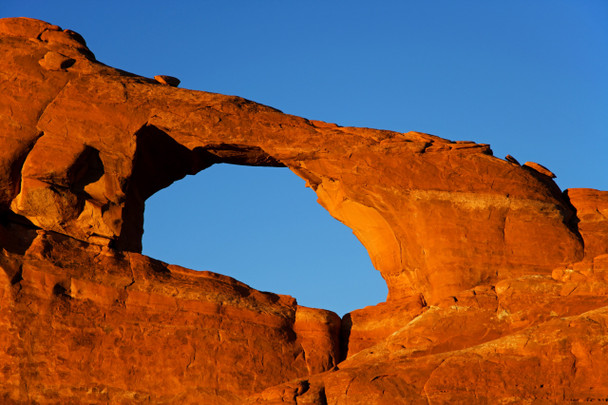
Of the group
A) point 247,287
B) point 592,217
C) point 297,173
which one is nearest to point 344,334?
point 247,287

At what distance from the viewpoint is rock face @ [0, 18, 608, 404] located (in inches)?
1040

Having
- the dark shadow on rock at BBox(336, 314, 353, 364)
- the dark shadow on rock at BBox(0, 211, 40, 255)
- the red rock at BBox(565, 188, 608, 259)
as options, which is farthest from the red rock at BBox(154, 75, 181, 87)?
the red rock at BBox(565, 188, 608, 259)

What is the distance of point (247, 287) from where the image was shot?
30.4m

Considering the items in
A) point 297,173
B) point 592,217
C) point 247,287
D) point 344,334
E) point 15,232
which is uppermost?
point 297,173

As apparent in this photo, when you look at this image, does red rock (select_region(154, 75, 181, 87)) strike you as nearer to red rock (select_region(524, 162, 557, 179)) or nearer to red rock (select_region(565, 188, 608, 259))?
red rock (select_region(524, 162, 557, 179))

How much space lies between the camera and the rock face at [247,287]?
1040 inches

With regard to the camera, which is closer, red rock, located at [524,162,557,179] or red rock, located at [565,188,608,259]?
red rock, located at [565,188,608,259]

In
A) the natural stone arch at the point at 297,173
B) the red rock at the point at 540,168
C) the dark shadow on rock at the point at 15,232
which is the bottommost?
the dark shadow on rock at the point at 15,232

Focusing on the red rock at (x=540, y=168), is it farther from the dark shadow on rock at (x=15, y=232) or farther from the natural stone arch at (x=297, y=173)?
the dark shadow on rock at (x=15, y=232)

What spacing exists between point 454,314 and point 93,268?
32.9 ft

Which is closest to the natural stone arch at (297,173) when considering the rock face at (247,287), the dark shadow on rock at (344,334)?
the rock face at (247,287)

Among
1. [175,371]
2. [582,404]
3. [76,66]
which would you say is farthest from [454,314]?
[76,66]

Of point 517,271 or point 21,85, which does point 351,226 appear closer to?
point 517,271

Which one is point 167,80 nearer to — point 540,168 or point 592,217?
point 540,168
